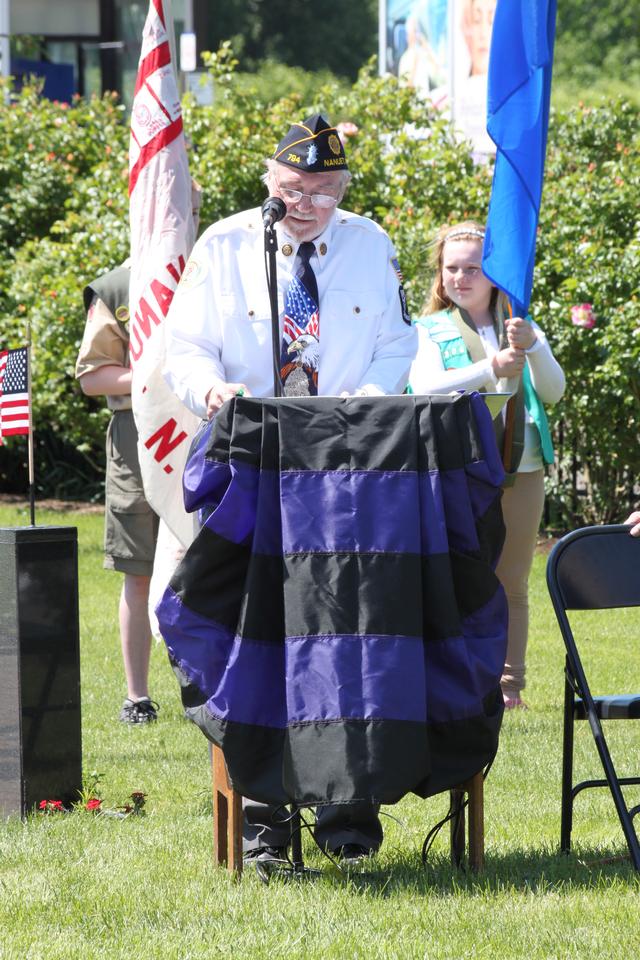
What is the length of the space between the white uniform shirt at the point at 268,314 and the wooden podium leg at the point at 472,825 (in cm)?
124

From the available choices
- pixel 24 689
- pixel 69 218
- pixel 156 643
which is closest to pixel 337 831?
pixel 24 689

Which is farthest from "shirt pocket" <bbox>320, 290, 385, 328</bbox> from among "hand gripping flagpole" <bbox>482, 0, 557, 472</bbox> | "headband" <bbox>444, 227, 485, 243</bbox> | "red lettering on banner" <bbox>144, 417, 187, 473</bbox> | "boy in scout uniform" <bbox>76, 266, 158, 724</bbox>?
"boy in scout uniform" <bbox>76, 266, 158, 724</bbox>

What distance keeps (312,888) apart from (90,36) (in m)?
27.6

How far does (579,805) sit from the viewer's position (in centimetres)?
538

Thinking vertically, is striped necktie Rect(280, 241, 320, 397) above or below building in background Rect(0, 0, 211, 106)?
below

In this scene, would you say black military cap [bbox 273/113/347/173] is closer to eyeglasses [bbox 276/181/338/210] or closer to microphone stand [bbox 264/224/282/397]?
eyeglasses [bbox 276/181/338/210]

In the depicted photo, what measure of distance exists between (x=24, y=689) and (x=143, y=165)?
2.31 metres

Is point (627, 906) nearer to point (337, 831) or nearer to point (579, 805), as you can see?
point (337, 831)

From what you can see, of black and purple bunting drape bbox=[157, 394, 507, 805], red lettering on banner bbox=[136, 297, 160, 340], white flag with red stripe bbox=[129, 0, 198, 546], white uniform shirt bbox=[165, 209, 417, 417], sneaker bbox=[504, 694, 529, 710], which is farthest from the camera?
sneaker bbox=[504, 694, 529, 710]

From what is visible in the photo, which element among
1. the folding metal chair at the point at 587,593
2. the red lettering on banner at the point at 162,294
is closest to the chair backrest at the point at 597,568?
the folding metal chair at the point at 587,593

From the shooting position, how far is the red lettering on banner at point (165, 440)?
582 cm

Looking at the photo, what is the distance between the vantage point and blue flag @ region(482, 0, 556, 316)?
15.6 ft

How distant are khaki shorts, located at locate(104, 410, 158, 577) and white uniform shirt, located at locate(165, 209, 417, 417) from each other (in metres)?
2.28

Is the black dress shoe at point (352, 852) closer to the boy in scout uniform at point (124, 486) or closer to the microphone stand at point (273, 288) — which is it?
the microphone stand at point (273, 288)
